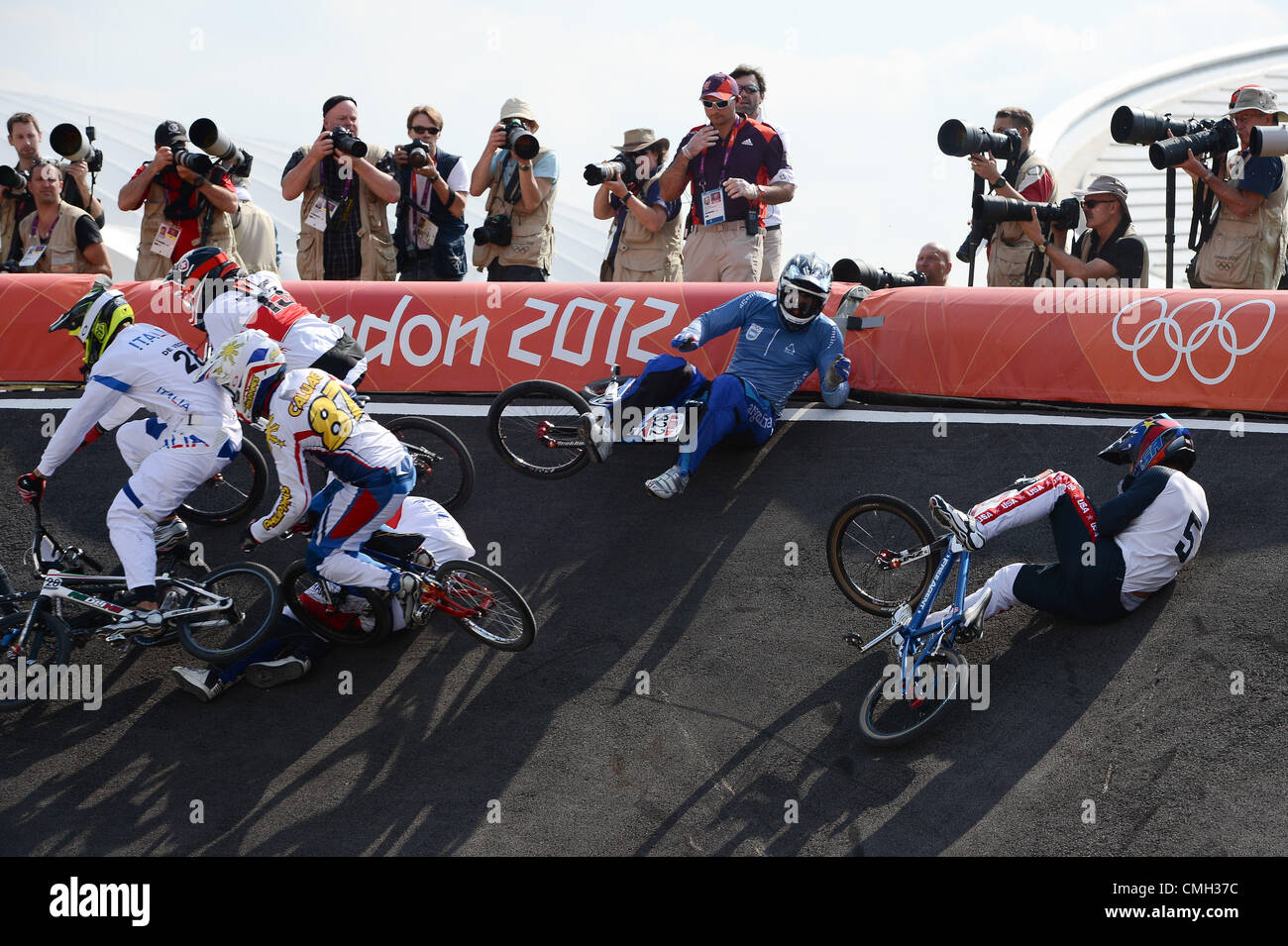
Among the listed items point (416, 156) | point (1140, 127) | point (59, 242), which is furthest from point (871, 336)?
point (59, 242)

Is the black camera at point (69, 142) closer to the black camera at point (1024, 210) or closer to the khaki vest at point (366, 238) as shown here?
the khaki vest at point (366, 238)

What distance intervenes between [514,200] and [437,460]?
123 inches

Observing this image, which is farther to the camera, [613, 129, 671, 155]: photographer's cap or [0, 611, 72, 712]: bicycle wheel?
[613, 129, 671, 155]: photographer's cap

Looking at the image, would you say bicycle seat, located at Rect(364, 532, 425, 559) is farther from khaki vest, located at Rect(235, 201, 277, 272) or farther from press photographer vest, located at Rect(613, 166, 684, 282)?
khaki vest, located at Rect(235, 201, 277, 272)

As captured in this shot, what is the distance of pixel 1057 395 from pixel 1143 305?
908 millimetres

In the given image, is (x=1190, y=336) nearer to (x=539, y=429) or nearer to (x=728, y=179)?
(x=728, y=179)

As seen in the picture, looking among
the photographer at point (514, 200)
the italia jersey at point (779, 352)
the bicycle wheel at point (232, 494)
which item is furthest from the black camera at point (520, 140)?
the bicycle wheel at point (232, 494)

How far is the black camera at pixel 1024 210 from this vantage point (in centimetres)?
1023

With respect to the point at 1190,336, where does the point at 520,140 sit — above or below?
above

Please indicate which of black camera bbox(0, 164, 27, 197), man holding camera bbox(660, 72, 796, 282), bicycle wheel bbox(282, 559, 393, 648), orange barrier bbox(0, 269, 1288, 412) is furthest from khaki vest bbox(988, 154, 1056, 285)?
black camera bbox(0, 164, 27, 197)

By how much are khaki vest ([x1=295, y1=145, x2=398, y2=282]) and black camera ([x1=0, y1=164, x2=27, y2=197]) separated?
105 inches

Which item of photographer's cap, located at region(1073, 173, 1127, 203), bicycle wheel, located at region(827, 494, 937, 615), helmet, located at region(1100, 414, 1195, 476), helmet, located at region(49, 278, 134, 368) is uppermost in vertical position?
photographer's cap, located at region(1073, 173, 1127, 203)

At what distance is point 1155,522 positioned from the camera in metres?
7.66

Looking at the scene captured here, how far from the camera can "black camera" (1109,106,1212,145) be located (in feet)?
31.2
